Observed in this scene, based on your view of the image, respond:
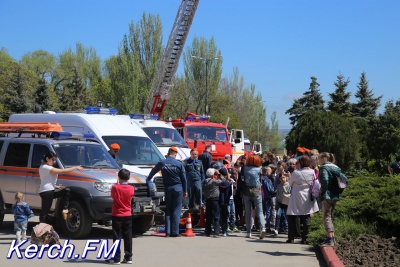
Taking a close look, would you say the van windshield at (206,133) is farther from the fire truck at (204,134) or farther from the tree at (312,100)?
the tree at (312,100)

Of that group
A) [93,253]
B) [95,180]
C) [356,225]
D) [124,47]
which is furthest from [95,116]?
[124,47]

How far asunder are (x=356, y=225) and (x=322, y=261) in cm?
197

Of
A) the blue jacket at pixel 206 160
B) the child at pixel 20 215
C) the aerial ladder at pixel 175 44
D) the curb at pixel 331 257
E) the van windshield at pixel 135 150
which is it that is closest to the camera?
the curb at pixel 331 257

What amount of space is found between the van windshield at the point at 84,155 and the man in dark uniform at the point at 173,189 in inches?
48.4

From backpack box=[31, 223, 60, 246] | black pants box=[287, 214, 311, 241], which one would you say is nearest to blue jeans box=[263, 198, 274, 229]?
black pants box=[287, 214, 311, 241]

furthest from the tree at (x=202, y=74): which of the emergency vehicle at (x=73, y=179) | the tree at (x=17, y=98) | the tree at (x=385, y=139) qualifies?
the emergency vehicle at (x=73, y=179)

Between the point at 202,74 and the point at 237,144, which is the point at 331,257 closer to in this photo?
the point at 237,144

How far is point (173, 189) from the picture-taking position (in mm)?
14695

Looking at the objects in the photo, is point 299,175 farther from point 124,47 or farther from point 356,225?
point 124,47

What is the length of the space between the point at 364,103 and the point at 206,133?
38.3m

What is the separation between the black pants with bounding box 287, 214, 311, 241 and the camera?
45.8ft

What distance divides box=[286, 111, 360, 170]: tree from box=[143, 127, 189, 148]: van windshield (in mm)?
14439

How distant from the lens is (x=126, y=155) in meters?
17.2

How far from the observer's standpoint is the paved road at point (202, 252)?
36.9 feet
